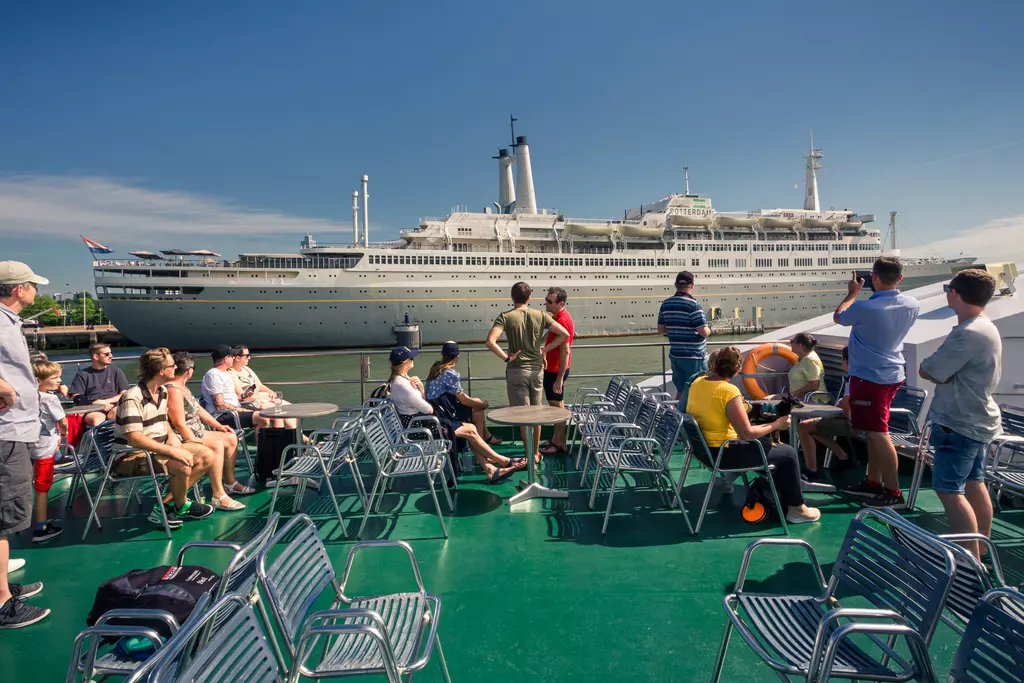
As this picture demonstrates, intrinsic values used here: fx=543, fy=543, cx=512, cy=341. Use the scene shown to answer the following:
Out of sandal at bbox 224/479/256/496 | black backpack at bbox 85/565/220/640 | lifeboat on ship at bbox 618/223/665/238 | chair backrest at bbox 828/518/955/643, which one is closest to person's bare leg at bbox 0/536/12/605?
black backpack at bbox 85/565/220/640

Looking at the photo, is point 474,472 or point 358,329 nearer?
point 474,472

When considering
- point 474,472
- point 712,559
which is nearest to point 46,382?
point 474,472

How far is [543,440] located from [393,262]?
26.4m

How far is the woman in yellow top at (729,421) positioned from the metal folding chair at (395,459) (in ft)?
5.16

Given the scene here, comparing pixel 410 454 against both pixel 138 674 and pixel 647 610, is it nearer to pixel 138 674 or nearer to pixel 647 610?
pixel 647 610

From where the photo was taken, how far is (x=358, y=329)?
29.4 m

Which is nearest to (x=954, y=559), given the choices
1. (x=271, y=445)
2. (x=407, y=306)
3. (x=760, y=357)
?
(x=760, y=357)

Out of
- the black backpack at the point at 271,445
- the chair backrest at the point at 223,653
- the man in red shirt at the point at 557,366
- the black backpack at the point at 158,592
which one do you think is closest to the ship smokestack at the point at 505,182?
the man in red shirt at the point at 557,366

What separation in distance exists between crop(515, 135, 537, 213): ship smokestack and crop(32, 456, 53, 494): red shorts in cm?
3360

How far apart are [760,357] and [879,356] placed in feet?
6.56

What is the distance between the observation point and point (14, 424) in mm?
2318

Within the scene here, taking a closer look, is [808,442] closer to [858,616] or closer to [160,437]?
[858,616]

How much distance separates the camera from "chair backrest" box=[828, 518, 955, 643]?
1.39 meters

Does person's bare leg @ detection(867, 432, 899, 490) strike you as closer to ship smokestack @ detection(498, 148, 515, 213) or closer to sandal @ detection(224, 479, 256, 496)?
sandal @ detection(224, 479, 256, 496)
